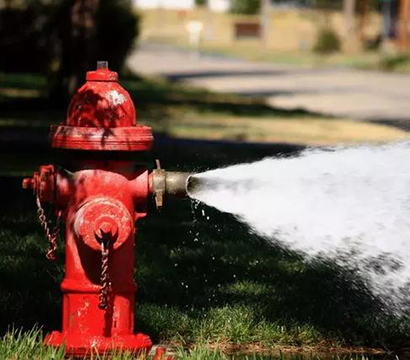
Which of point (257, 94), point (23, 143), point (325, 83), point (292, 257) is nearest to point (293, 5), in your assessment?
point (325, 83)

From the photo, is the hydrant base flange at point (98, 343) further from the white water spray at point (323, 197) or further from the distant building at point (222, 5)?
the distant building at point (222, 5)

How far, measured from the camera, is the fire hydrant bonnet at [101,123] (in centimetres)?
451

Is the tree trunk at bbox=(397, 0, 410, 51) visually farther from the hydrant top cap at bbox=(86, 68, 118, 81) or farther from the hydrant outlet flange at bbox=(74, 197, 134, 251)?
the hydrant outlet flange at bbox=(74, 197, 134, 251)

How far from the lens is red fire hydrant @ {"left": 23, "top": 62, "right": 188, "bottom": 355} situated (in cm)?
454

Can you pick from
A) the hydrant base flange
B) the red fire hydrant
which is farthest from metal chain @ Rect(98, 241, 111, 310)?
the hydrant base flange

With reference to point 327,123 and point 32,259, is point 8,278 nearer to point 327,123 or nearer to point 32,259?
point 32,259

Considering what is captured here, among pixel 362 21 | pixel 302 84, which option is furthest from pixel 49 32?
pixel 362 21

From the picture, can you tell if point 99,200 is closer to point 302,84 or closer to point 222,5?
point 302,84

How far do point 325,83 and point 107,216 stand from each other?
28.1 m

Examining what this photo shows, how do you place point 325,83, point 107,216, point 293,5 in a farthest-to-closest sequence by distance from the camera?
point 293,5 < point 325,83 < point 107,216

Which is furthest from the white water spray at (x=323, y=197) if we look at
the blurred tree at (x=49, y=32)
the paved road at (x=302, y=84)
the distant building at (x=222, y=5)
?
the distant building at (x=222, y=5)

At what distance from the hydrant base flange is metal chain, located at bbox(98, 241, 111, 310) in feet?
0.46

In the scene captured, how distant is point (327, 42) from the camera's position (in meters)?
53.5

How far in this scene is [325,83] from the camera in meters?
32.3
